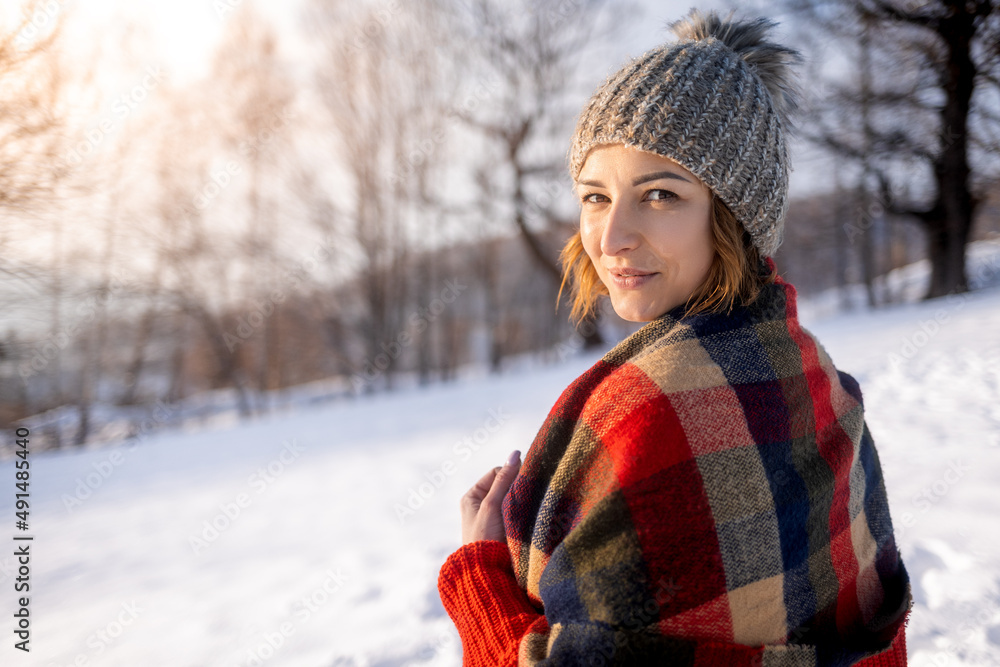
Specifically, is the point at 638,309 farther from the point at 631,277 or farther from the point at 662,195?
the point at 662,195

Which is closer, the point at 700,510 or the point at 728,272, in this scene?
the point at 700,510

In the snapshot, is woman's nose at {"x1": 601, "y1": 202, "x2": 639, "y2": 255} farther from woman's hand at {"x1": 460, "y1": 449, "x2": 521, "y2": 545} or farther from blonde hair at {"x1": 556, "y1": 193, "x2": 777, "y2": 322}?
woman's hand at {"x1": 460, "y1": 449, "x2": 521, "y2": 545}

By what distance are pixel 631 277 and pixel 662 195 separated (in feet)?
0.55

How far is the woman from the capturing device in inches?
30.8

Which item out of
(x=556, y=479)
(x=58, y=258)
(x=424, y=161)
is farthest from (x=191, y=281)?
(x=556, y=479)

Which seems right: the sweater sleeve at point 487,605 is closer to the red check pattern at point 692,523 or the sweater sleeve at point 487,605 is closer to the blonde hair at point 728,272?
the red check pattern at point 692,523

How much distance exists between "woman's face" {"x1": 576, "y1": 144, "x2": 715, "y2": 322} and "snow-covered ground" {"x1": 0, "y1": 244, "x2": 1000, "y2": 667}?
1352 mm

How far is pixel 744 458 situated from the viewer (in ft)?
2.74

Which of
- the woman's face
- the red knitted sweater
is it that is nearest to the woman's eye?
the woman's face

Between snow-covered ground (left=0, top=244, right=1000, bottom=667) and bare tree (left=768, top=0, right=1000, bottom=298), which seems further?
bare tree (left=768, top=0, right=1000, bottom=298)

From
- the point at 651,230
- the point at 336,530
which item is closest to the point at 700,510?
the point at 651,230

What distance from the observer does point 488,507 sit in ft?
3.64

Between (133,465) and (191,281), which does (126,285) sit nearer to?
(133,465)

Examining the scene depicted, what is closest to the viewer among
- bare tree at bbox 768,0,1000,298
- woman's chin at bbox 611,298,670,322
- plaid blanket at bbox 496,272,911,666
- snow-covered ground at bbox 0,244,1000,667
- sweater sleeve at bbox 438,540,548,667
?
plaid blanket at bbox 496,272,911,666
